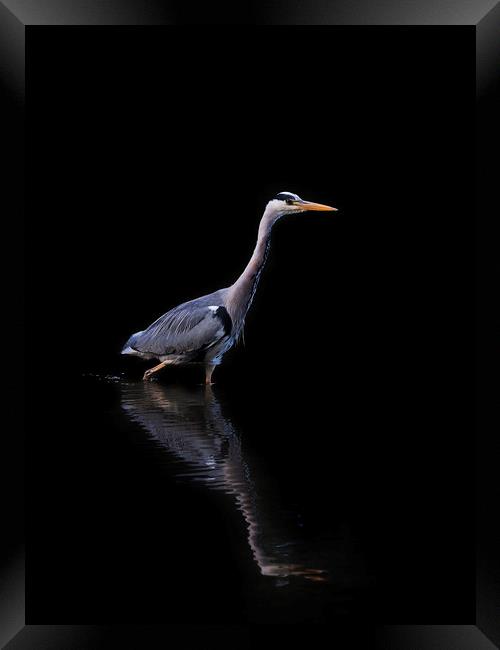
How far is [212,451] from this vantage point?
4.16m

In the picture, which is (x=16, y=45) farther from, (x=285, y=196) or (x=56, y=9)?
(x=285, y=196)

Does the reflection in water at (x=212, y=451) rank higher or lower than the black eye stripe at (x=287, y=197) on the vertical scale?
lower

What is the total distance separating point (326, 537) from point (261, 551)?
0.28 m

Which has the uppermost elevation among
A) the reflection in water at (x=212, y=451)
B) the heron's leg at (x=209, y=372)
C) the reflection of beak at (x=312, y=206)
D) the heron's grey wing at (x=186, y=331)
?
the reflection of beak at (x=312, y=206)

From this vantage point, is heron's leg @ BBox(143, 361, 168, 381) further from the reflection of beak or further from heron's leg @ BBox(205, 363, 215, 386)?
the reflection of beak

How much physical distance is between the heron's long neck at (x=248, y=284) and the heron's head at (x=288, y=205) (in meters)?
0.19

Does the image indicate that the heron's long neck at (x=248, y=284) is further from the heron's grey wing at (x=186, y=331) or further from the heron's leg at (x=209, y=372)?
the heron's leg at (x=209, y=372)

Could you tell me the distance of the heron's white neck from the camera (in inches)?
240

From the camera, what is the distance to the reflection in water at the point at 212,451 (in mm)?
2908

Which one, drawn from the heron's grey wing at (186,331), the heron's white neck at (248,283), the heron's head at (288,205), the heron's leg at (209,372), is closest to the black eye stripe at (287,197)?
the heron's head at (288,205)

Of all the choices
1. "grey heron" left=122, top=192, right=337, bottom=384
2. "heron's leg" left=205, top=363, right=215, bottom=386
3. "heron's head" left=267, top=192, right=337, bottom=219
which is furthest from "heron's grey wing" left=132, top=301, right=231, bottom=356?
"heron's head" left=267, top=192, right=337, bottom=219

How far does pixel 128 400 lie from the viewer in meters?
5.50

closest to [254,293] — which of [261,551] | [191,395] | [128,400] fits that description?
[191,395]

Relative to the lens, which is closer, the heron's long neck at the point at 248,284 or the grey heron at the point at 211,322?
the grey heron at the point at 211,322
